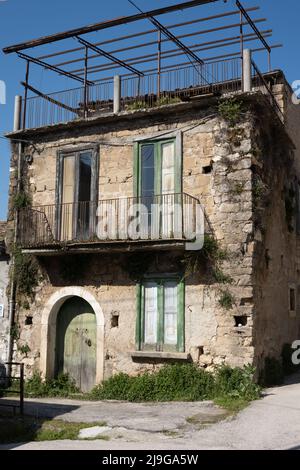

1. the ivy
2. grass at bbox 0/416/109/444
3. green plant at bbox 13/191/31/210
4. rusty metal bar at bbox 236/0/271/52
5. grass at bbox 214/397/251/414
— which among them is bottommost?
grass at bbox 0/416/109/444

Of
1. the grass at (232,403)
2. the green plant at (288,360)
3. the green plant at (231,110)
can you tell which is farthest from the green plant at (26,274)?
the green plant at (288,360)

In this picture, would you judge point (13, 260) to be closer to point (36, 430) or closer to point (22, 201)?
point (22, 201)

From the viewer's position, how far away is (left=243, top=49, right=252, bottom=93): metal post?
11.9m

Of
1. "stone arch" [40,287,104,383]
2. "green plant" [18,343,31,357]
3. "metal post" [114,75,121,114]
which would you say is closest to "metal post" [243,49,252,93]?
"metal post" [114,75,121,114]

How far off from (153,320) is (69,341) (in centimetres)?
243

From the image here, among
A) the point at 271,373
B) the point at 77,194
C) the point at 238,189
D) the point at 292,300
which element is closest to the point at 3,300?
the point at 77,194

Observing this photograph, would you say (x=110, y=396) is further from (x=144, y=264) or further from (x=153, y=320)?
(x=144, y=264)

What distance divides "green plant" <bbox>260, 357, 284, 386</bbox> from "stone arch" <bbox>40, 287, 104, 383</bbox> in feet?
12.6

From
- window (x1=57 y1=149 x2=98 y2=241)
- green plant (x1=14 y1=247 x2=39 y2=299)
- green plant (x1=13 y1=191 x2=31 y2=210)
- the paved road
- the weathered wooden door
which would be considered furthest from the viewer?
green plant (x1=13 y1=191 x2=31 y2=210)

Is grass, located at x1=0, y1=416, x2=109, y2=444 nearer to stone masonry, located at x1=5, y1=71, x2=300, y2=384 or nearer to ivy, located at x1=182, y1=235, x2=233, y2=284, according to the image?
stone masonry, located at x1=5, y1=71, x2=300, y2=384

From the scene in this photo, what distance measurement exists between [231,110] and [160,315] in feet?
15.7

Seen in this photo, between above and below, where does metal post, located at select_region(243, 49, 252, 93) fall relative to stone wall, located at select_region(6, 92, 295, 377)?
above

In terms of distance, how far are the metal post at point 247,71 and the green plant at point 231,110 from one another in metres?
0.36

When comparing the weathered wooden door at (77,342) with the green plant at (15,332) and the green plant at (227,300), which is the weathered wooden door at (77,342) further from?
the green plant at (227,300)
